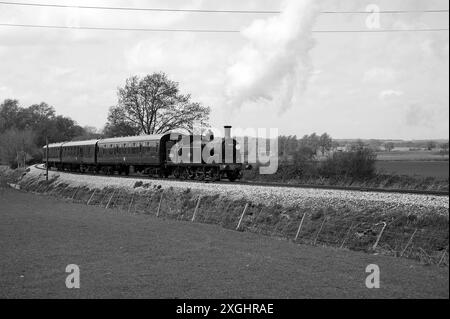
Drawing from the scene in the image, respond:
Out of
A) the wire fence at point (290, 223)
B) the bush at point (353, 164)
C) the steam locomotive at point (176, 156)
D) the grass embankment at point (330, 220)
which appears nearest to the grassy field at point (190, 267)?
the wire fence at point (290, 223)

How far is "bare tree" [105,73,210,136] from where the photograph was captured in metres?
56.9

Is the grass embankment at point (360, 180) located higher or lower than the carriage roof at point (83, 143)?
lower

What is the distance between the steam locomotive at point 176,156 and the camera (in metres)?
28.7

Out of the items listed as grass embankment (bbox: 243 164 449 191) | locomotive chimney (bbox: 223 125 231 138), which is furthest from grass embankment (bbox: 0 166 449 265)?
grass embankment (bbox: 243 164 449 191)

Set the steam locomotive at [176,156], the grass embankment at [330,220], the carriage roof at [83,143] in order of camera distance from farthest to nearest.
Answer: the carriage roof at [83,143], the steam locomotive at [176,156], the grass embankment at [330,220]

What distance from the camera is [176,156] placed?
30.8 meters

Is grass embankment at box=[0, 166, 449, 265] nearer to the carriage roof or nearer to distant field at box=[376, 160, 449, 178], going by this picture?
distant field at box=[376, 160, 449, 178]

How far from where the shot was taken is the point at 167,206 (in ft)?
76.0

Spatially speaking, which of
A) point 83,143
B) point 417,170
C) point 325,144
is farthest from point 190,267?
point 83,143

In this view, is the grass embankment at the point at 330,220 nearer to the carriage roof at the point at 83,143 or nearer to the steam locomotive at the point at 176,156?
the steam locomotive at the point at 176,156

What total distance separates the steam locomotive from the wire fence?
3.48 m
